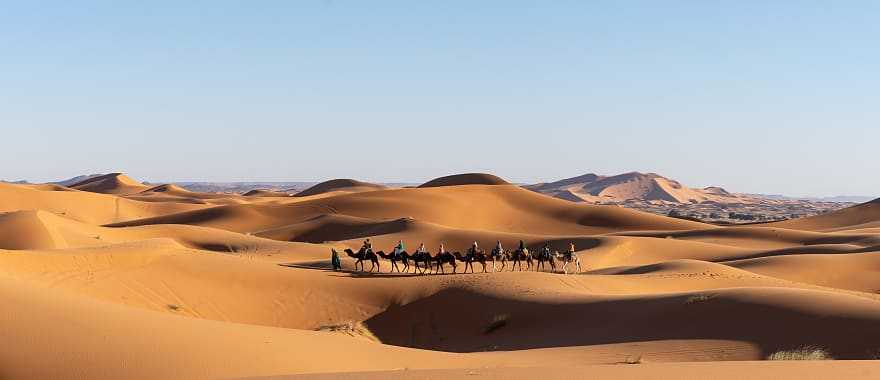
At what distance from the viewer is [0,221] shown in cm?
3281

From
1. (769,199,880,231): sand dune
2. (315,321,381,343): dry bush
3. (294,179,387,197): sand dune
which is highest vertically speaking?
(294,179,387,197): sand dune

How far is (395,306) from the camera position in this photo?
22734mm

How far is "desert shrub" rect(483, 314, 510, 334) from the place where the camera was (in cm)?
1948

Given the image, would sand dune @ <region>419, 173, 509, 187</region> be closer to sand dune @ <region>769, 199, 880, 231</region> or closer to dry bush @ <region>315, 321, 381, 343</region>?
sand dune @ <region>769, 199, 880, 231</region>

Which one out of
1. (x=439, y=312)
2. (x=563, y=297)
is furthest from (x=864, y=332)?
(x=439, y=312)

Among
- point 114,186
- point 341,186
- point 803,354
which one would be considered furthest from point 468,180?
point 803,354

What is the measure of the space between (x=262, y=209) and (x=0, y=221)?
115 feet

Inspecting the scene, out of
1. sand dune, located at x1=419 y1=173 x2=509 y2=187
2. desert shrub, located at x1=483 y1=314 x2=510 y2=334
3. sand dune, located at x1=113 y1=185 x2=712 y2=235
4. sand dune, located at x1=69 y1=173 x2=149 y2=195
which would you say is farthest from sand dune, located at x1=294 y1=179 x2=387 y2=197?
desert shrub, located at x1=483 y1=314 x2=510 y2=334

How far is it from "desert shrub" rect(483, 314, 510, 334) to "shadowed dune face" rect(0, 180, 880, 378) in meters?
0.05

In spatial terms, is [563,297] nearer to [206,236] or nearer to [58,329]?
[58,329]

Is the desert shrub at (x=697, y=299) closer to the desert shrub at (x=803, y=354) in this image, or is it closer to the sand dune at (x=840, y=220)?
the desert shrub at (x=803, y=354)

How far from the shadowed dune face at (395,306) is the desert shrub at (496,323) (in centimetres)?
5

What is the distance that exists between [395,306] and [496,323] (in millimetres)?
3899

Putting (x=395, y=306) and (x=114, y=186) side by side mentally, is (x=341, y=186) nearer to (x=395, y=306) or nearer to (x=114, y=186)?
(x=114, y=186)
